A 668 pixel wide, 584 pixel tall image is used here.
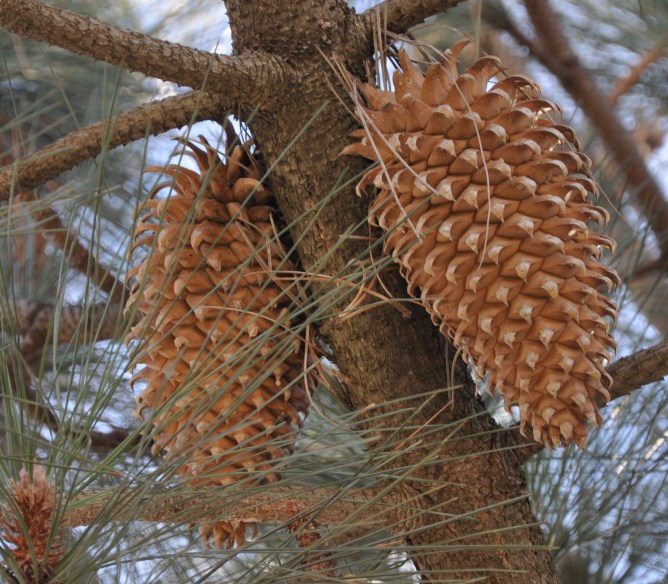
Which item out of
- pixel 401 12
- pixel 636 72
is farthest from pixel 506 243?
pixel 636 72

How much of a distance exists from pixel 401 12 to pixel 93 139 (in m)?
0.34

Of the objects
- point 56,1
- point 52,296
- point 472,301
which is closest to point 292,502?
point 472,301

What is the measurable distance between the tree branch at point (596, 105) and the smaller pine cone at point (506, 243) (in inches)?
24.6

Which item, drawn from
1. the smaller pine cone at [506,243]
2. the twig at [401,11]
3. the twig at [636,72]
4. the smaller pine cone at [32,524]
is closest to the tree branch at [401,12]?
the twig at [401,11]

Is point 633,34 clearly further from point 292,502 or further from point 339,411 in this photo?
point 292,502

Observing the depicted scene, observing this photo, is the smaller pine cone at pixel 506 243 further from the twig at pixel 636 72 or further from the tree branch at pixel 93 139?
the twig at pixel 636 72

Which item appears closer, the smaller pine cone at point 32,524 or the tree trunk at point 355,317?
the smaller pine cone at point 32,524

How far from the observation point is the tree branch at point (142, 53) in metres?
0.74

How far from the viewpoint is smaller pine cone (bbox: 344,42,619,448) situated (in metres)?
0.80

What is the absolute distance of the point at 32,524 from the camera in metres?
0.69

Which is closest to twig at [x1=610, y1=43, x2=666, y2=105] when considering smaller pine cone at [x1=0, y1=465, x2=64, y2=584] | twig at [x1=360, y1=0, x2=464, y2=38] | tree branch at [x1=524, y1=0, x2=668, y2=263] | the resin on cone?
tree branch at [x1=524, y1=0, x2=668, y2=263]

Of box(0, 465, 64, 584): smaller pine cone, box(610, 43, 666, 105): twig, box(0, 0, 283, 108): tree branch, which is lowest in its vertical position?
box(0, 465, 64, 584): smaller pine cone

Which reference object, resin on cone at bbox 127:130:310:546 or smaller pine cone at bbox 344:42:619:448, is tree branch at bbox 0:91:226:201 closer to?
resin on cone at bbox 127:130:310:546

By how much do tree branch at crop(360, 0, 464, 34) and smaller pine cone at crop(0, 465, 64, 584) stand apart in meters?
0.55
